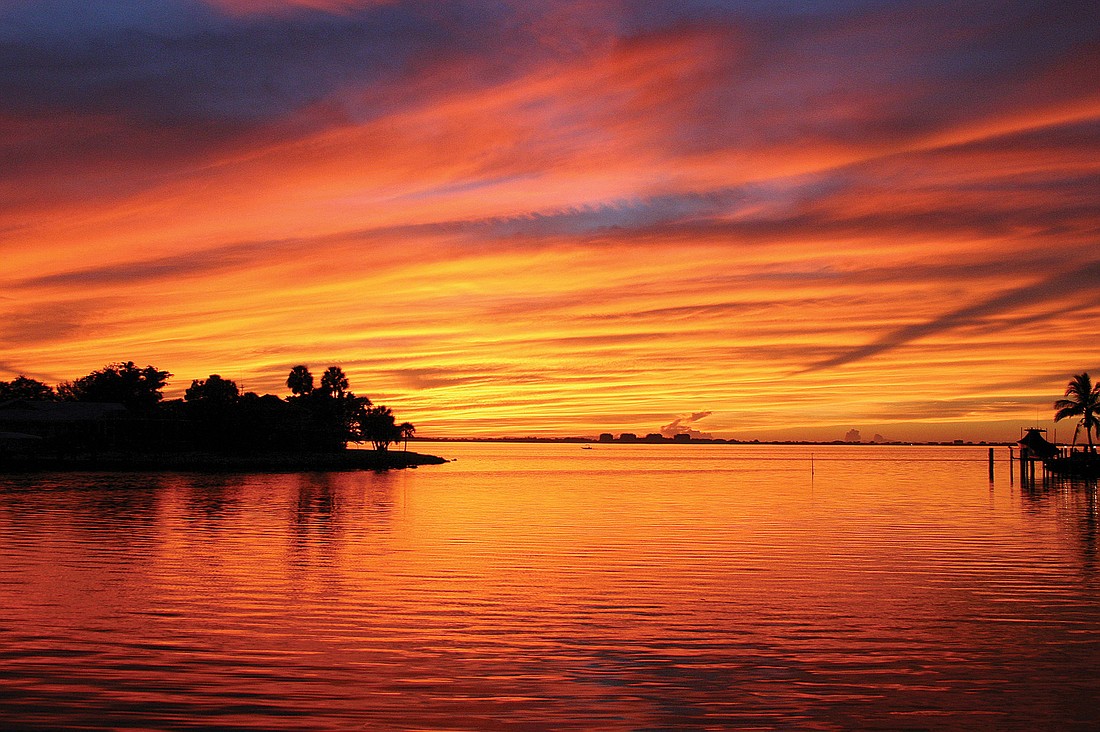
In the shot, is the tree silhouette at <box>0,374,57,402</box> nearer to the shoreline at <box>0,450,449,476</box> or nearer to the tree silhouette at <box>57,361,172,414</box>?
the tree silhouette at <box>57,361,172,414</box>

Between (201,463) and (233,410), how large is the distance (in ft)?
54.2

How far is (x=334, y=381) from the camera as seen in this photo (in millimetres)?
158750

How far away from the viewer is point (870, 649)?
17000 mm

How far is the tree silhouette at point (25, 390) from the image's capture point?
14900 centimetres

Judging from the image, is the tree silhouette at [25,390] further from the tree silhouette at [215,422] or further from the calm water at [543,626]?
the calm water at [543,626]

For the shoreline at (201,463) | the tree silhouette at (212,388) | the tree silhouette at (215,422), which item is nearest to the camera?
the shoreline at (201,463)

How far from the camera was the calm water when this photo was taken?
42.6 feet

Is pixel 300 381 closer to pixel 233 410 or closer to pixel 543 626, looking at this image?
pixel 233 410

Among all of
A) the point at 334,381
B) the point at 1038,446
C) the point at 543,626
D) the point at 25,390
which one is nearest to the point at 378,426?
the point at 334,381

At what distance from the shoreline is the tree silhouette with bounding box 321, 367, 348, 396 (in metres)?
17.0

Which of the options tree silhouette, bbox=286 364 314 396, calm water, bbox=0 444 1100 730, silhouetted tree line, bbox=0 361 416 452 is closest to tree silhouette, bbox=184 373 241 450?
silhouetted tree line, bbox=0 361 416 452

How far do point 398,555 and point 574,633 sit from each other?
46.6 ft

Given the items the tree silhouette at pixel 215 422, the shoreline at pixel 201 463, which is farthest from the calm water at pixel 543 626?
the tree silhouette at pixel 215 422

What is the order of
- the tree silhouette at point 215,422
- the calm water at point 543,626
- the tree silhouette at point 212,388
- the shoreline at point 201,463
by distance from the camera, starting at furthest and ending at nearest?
the tree silhouette at point 212,388, the tree silhouette at point 215,422, the shoreline at point 201,463, the calm water at point 543,626
